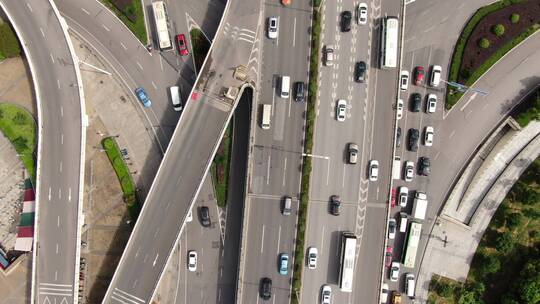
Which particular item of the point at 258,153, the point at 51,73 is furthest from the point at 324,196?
the point at 51,73

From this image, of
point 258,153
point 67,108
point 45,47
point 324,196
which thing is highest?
point 45,47

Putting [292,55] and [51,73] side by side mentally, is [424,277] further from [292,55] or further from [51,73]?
[51,73]

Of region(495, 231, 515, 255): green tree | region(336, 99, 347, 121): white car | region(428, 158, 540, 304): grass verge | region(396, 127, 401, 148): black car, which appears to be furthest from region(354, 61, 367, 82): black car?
region(495, 231, 515, 255): green tree

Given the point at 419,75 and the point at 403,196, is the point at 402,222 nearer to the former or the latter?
the point at 403,196

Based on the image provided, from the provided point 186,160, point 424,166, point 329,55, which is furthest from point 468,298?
point 186,160

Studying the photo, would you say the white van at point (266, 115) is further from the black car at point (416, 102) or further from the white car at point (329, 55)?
the black car at point (416, 102)

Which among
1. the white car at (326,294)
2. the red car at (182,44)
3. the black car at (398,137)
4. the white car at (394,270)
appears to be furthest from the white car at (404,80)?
the red car at (182,44)
